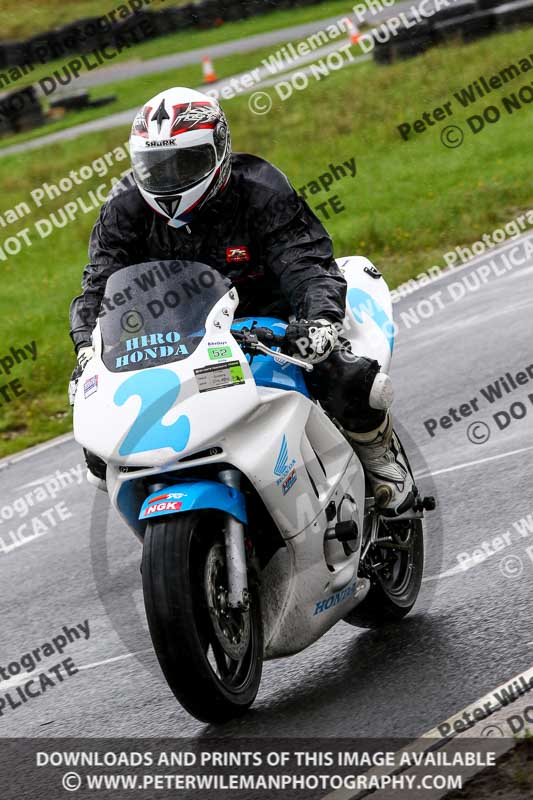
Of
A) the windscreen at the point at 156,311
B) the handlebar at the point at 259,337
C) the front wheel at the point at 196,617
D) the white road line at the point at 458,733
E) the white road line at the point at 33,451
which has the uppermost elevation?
the windscreen at the point at 156,311

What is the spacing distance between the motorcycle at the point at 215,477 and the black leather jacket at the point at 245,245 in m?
0.24

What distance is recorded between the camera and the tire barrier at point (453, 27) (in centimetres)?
2628

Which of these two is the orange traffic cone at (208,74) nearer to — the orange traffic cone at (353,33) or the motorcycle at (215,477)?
the orange traffic cone at (353,33)

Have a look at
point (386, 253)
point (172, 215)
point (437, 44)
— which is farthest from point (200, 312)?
point (437, 44)

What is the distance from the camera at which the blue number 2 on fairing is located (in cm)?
456

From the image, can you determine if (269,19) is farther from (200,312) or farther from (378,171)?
(200,312)

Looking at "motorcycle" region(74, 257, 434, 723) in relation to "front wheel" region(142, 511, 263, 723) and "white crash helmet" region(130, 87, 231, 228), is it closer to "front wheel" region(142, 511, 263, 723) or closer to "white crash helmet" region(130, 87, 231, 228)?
"front wheel" region(142, 511, 263, 723)

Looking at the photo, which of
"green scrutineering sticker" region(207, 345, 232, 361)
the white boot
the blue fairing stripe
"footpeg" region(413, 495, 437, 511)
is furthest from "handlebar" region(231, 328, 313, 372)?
"footpeg" region(413, 495, 437, 511)

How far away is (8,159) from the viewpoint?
28000mm

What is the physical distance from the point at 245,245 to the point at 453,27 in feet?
73.1

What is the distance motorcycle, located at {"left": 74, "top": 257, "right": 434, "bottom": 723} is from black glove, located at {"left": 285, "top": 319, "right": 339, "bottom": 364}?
5 centimetres

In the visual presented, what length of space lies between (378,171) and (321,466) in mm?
16304

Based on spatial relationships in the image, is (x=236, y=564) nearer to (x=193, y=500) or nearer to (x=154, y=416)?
(x=193, y=500)

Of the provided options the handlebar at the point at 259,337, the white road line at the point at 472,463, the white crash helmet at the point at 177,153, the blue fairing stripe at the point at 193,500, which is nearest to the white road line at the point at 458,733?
the blue fairing stripe at the point at 193,500
